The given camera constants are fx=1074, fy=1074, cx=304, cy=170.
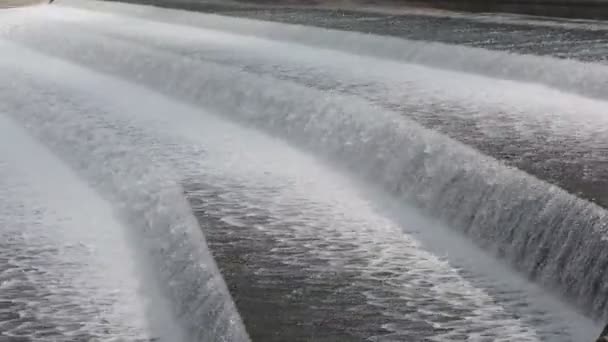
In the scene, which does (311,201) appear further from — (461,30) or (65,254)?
(461,30)

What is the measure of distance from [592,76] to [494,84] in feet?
2.41

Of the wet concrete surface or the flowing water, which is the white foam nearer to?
the flowing water

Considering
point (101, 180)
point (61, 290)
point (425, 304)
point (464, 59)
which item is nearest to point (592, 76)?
point (464, 59)

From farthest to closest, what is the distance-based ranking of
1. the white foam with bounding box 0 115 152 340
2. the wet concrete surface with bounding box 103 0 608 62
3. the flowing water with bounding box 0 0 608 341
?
the wet concrete surface with bounding box 103 0 608 62, the white foam with bounding box 0 115 152 340, the flowing water with bounding box 0 0 608 341

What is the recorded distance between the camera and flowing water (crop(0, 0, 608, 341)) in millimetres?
3510

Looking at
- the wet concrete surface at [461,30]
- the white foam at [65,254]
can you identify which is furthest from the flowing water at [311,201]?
the wet concrete surface at [461,30]

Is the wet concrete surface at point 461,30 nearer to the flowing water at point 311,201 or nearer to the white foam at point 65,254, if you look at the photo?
the flowing water at point 311,201

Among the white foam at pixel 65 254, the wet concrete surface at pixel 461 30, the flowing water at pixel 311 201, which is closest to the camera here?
the flowing water at pixel 311 201

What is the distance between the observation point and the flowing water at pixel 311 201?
3.51 meters

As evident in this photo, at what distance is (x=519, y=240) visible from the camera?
13.2 feet

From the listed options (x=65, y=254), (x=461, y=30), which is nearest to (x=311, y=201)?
(x=65, y=254)

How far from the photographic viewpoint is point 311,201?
499 centimetres

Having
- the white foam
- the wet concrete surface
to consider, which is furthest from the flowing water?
the wet concrete surface

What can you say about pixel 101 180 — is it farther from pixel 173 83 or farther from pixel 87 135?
pixel 173 83
